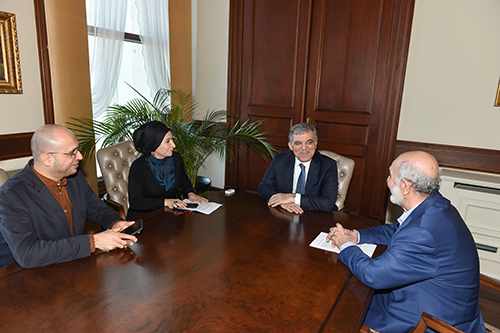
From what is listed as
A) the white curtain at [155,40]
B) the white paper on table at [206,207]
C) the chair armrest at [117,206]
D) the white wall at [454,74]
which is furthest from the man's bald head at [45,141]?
the white wall at [454,74]

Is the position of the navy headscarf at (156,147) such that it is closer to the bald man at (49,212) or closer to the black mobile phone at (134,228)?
the bald man at (49,212)

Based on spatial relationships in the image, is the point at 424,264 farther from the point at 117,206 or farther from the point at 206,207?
the point at 117,206

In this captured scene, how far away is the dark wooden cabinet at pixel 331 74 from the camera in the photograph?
371cm

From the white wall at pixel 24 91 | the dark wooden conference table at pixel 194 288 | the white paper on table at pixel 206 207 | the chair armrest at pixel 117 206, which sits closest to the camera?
the dark wooden conference table at pixel 194 288

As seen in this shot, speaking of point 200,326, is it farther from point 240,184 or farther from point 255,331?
point 240,184

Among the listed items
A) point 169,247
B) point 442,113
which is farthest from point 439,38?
point 169,247

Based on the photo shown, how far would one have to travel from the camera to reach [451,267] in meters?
1.36

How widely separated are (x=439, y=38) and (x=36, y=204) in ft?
12.2

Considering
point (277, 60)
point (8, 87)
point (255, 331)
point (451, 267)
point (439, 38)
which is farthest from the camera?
point (277, 60)

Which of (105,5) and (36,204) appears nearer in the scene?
(36,204)

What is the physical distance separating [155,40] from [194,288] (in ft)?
11.8

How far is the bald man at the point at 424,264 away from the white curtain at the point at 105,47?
126 inches

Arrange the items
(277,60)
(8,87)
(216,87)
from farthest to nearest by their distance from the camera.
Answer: (216,87) < (277,60) < (8,87)

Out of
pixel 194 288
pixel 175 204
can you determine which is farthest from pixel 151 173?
pixel 194 288
